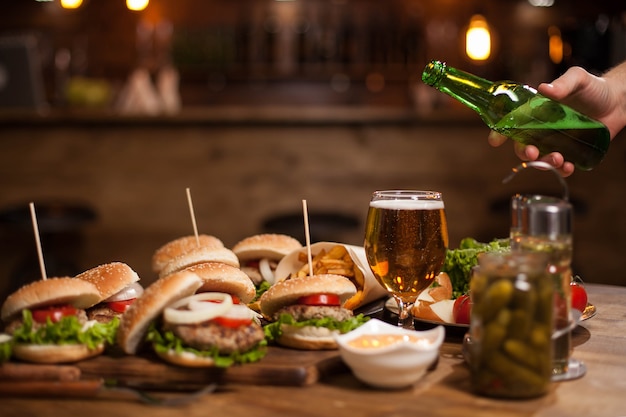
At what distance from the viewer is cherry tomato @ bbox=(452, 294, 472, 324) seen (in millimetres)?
1705

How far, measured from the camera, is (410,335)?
4.85 ft

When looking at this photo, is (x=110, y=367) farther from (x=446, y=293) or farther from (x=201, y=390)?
(x=446, y=293)

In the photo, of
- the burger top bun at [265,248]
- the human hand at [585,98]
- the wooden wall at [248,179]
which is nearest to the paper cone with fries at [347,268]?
the burger top bun at [265,248]

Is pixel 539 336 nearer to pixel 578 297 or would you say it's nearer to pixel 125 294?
pixel 578 297

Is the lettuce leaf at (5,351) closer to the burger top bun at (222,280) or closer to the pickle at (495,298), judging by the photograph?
the burger top bun at (222,280)

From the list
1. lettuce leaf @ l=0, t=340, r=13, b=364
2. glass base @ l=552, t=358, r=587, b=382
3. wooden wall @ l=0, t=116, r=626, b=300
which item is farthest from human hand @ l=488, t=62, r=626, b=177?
wooden wall @ l=0, t=116, r=626, b=300

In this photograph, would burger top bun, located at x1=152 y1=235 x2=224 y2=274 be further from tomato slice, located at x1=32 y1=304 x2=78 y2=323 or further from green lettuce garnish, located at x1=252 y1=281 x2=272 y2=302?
tomato slice, located at x1=32 y1=304 x2=78 y2=323

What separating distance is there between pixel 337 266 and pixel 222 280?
375mm

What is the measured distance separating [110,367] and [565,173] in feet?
4.20

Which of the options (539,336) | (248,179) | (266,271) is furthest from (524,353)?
(248,179)

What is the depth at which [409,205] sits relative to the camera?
1.68m

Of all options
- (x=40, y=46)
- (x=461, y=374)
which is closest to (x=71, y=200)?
(x=40, y=46)

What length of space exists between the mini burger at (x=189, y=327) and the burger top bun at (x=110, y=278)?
0.68 feet

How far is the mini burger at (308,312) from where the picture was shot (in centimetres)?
160
